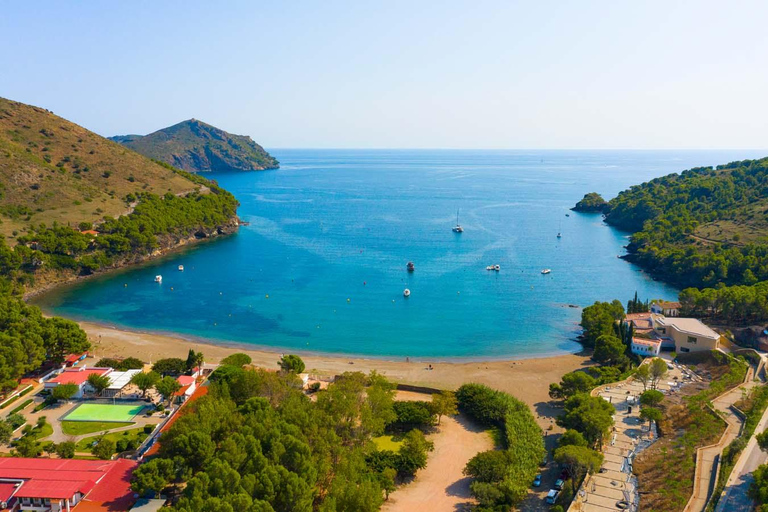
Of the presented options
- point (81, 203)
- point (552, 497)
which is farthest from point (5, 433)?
point (81, 203)

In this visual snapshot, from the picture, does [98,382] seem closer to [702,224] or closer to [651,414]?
[651,414]

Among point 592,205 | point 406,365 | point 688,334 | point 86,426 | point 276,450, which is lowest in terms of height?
point 406,365

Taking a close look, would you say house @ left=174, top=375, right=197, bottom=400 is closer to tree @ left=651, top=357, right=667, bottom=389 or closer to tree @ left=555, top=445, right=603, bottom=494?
tree @ left=555, top=445, right=603, bottom=494

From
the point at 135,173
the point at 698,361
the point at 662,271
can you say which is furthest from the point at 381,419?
the point at 135,173

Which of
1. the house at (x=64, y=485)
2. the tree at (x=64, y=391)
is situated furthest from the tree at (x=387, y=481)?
the tree at (x=64, y=391)

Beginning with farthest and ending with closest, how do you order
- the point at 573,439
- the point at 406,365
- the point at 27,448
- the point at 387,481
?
1. the point at 406,365
2. the point at 27,448
3. the point at 573,439
4. the point at 387,481

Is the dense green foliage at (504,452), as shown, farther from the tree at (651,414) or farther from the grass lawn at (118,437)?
the grass lawn at (118,437)
